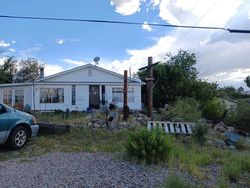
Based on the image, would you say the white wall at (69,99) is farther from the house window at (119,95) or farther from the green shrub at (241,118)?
the green shrub at (241,118)

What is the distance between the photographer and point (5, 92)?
120 feet

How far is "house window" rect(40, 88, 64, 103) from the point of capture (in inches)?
1309

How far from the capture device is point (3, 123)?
11.8 meters

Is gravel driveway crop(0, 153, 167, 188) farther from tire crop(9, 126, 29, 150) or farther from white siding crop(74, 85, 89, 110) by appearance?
white siding crop(74, 85, 89, 110)

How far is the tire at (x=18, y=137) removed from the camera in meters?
12.1

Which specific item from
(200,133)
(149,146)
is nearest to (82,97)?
(200,133)

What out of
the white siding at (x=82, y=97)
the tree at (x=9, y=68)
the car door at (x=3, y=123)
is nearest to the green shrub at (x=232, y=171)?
the car door at (x=3, y=123)

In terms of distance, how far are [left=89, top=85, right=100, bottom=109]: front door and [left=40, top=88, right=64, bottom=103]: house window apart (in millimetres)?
2410

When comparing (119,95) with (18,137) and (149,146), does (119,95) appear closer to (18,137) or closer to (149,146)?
(18,137)

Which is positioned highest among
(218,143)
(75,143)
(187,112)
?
(187,112)

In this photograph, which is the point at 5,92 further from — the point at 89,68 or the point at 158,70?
the point at 158,70

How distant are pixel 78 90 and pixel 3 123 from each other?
72.4 feet

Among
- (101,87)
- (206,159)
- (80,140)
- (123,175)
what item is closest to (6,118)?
(80,140)

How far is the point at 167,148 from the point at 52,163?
2.79m
